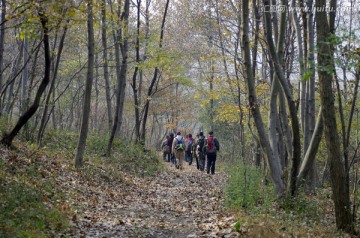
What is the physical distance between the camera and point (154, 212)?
9.39 meters

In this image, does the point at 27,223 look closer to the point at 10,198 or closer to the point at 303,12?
the point at 10,198

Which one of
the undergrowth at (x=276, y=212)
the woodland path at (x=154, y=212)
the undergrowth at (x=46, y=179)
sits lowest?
the woodland path at (x=154, y=212)

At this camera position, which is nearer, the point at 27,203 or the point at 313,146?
Answer: the point at 27,203

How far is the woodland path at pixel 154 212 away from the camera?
7.17 m

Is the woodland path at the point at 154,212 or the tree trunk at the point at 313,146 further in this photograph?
the tree trunk at the point at 313,146

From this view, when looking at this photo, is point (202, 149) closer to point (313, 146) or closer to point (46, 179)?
point (46, 179)

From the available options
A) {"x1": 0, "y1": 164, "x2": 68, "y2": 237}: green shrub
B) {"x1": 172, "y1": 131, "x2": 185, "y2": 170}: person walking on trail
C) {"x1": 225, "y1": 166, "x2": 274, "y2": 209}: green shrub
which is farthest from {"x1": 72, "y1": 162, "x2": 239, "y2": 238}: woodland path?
{"x1": 172, "y1": 131, "x2": 185, "y2": 170}: person walking on trail

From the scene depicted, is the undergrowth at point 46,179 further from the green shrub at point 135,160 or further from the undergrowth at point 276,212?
the undergrowth at point 276,212

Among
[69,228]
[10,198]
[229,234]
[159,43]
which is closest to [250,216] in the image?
[229,234]

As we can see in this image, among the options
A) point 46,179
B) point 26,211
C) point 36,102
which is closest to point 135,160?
point 36,102

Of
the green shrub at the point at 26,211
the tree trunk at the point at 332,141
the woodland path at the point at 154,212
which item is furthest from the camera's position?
the woodland path at the point at 154,212

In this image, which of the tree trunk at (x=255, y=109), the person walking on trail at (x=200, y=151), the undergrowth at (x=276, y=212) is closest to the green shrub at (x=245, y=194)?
the undergrowth at (x=276, y=212)

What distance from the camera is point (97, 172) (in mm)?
12992

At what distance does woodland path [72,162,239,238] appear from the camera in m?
7.17
